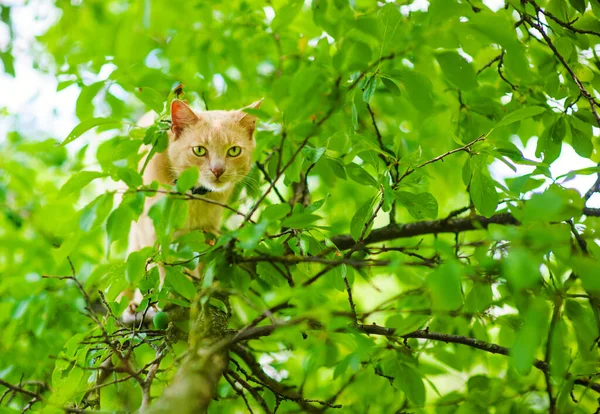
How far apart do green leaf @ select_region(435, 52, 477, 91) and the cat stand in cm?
128

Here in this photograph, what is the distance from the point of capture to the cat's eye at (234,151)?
311 centimetres

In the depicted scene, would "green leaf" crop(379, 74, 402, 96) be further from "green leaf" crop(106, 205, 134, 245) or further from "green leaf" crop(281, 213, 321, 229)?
"green leaf" crop(106, 205, 134, 245)

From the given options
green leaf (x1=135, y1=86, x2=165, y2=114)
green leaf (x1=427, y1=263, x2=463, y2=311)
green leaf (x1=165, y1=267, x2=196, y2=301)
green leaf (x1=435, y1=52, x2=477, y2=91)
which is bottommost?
green leaf (x1=165, y1=267, x2=196, y2=301)

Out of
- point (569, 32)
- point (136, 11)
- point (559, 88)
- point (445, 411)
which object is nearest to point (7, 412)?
point (445, 411)

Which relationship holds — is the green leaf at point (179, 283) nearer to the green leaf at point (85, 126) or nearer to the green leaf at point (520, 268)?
the green leaf at point (85, 126)

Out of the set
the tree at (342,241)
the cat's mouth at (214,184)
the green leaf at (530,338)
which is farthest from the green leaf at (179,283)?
the cat's mouth at (214,184)

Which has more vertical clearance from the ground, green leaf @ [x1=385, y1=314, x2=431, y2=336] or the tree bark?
the tree bark

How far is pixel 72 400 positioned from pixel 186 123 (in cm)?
177

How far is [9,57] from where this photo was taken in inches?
110

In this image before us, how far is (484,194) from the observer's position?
1.74 meters

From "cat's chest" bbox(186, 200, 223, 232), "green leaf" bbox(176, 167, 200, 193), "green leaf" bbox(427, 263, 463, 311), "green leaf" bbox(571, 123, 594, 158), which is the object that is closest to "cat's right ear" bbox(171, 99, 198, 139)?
"cat's chest" bbox(186, 200, 223, 232)

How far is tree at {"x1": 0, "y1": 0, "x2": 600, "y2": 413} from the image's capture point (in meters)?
1.40

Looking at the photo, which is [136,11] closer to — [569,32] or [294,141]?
[294,141]

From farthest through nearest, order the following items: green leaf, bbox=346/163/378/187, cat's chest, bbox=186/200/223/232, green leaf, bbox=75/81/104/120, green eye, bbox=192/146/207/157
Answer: cat's chest, bbox=186/200/223/232 → green eye, bbox=192/146/207/157 → green leaf, bbox=75/81/104/120 → green leaf, bbox=346/163/378/187
